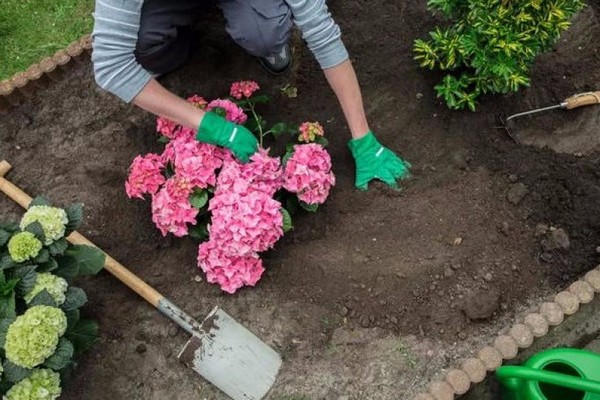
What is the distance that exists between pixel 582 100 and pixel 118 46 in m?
1.98

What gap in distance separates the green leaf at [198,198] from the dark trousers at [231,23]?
705 mm

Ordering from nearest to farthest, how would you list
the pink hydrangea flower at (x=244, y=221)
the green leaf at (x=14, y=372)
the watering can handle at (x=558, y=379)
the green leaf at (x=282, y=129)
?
the watering can handle at (x=558, y=379), the green leaf at (x=14, y=372), the pink hydrangea flower at (x=244, y=221), the green leaf at (x=282, y=129)

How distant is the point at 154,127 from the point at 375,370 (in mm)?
1503

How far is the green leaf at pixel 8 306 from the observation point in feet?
6.38

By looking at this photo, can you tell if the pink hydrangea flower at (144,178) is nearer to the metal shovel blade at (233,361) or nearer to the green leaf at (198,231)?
the green leaf at (198,231)

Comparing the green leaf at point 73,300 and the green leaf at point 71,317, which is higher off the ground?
the green leaf at point 73,300

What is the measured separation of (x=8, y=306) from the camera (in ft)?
6.47

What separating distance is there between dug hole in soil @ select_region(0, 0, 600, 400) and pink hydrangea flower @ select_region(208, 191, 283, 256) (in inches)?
10.1

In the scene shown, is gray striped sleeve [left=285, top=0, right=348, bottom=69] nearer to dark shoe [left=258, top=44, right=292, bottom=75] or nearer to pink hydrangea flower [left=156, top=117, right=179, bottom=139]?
dark shoe [left=258, top=44, right=292, bottom=75]

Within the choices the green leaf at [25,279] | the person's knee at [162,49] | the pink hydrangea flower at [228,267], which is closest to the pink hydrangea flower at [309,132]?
the pink hydrangea flower at [228,267]

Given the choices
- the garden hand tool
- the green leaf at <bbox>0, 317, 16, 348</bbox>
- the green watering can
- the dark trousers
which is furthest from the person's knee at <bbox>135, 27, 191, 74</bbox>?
the green watering can

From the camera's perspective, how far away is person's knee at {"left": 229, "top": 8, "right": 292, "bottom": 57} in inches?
97.4

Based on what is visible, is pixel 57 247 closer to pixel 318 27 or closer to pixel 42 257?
pixel 42 257

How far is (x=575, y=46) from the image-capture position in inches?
118
